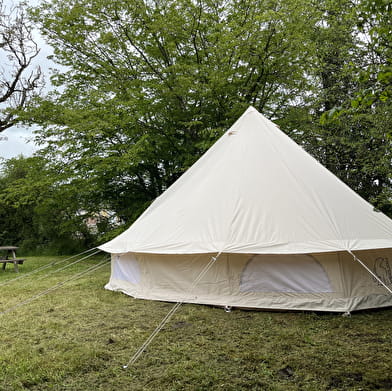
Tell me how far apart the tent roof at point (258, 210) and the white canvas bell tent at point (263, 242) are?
1 cm

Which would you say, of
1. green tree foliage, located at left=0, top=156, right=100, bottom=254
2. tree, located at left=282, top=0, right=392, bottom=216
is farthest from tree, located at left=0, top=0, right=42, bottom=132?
tree, located at left=282, top=0, right=392, bottom=216

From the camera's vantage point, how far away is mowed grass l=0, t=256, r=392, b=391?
265cm

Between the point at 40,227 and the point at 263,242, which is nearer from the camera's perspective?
the point at 263,242

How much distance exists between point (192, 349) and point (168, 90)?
7.64m

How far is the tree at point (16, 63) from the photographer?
13.6 metres

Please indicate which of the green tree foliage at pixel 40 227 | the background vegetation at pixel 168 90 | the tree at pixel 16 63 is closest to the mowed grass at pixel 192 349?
the background vegetation at pixel 168 90

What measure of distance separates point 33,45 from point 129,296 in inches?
486

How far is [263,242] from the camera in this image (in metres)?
4.36

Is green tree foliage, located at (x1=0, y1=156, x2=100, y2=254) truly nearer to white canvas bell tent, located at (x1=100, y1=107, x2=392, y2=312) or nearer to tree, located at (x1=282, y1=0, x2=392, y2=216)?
white canvas bell tent, located at (x1=100, y1=107, x2=392, y2=312)

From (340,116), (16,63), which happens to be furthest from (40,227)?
(340,116)

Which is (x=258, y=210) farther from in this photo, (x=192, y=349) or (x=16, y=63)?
(x=16, y=63)

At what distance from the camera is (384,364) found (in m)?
2.87

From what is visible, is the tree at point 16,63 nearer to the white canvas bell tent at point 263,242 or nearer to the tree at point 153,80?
the tree at point 153,80

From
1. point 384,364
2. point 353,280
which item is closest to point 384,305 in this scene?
point 353,280
